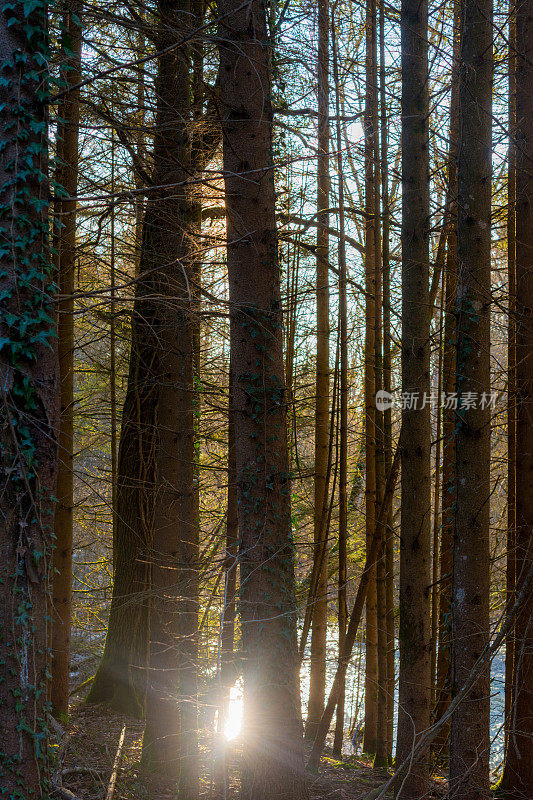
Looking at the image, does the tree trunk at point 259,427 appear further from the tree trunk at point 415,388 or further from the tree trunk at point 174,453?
the tree trunk at point 415,388

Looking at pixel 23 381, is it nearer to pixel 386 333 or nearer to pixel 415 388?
pixel 415 388

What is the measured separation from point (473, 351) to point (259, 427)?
5.18 feet

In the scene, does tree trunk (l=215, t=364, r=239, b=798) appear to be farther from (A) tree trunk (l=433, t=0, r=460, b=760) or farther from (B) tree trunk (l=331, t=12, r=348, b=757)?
(A) tree trunk (l=433, t=0, r=460, b=760)

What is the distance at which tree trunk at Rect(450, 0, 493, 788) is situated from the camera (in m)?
4.39

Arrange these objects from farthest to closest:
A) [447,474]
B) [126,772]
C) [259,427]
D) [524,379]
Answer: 1. [447,474]
2. [126,772]
3. [524,379]
4. [259,427]

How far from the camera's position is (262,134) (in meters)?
4.62

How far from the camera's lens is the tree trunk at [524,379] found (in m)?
5.31

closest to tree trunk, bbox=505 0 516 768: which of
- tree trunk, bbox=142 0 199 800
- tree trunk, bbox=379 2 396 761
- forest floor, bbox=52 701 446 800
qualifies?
tree trunk, bbox=379 2 396 761

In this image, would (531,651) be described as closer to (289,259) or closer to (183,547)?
(183,547)

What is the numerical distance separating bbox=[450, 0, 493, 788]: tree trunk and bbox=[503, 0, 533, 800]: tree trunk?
941 mm

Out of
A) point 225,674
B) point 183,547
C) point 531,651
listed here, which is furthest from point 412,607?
point 225,674

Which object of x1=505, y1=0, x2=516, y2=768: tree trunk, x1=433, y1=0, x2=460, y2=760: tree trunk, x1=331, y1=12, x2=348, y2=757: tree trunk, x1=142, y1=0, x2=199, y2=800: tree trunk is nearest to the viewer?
x1=331, y1=12, x2=348, y2=757: tree trunk

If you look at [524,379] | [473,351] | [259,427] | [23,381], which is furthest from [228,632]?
[524,379]

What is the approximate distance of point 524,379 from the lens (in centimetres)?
534
